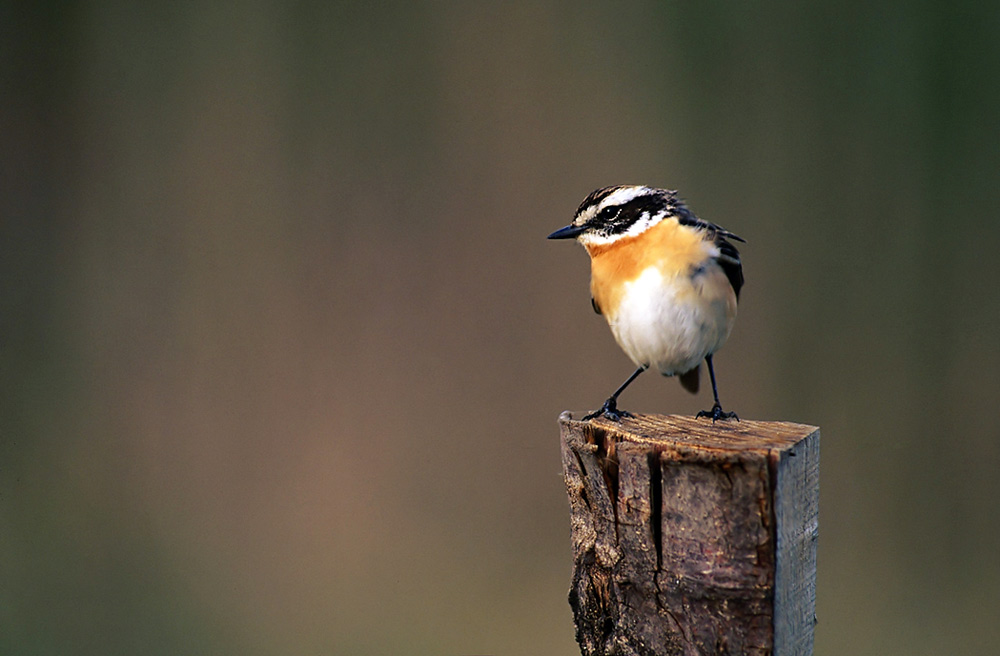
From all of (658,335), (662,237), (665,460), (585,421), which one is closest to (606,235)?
(662,237)

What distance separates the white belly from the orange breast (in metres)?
0.02

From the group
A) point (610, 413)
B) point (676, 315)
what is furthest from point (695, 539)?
point (676, 315)

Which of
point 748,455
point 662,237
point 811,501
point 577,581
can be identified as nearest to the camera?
point 748,455

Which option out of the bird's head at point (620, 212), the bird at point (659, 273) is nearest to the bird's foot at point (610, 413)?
the bird at point (659, 273)

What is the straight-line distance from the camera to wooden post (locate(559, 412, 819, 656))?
46.4 inches

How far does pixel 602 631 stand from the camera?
4.40 ft

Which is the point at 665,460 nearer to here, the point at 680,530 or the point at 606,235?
the point at 680,530

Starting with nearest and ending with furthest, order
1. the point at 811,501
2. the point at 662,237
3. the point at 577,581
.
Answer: the point at 811,501 → the point at 577,581 → the point at 662,237

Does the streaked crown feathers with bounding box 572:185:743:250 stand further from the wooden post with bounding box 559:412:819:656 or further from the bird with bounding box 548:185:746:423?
the wooden post with bounding box 559:412:819:656

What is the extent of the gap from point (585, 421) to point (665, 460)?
0.20 m

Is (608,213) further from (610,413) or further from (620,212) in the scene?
(610,413)

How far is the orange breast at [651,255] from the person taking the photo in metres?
1.60

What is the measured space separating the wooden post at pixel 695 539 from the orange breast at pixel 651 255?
35 cm

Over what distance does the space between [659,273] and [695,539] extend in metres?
0.56
